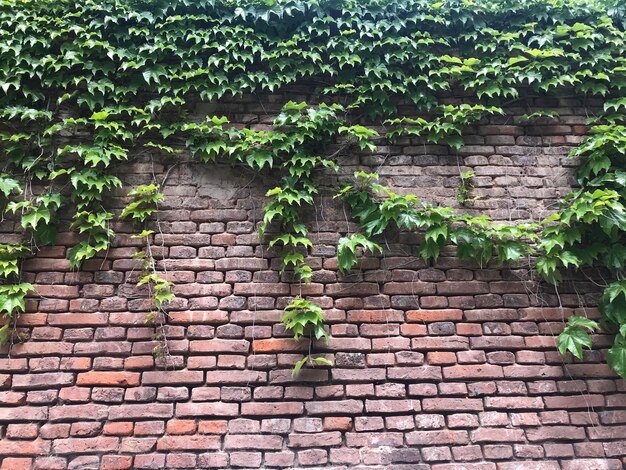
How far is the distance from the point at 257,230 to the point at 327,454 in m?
1.44

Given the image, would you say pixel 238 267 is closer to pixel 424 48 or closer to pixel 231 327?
pixel 231 327

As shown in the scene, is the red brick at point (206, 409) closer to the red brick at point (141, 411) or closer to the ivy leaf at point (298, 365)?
the red brick at point (141, 411)

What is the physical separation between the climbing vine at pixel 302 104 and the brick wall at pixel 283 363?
5.2 inches

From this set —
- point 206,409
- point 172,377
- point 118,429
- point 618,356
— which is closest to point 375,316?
point 206,409

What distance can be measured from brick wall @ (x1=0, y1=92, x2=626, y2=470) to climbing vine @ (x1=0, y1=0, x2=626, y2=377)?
132 mm

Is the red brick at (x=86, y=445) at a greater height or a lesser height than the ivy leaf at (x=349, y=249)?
lesser

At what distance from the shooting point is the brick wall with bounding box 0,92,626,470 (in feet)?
8.15

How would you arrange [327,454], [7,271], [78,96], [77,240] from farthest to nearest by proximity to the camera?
[78,96]
[77,240]
[7,271]
[327,454]

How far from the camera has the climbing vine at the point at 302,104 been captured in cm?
279

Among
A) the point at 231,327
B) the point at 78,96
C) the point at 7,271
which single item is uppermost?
the point at 78,96

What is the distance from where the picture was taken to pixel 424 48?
321 cm

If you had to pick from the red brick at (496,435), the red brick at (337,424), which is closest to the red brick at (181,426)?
the red brick at (337,424)

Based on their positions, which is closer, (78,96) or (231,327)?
(231,327)

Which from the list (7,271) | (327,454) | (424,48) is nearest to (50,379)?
(7,271)
